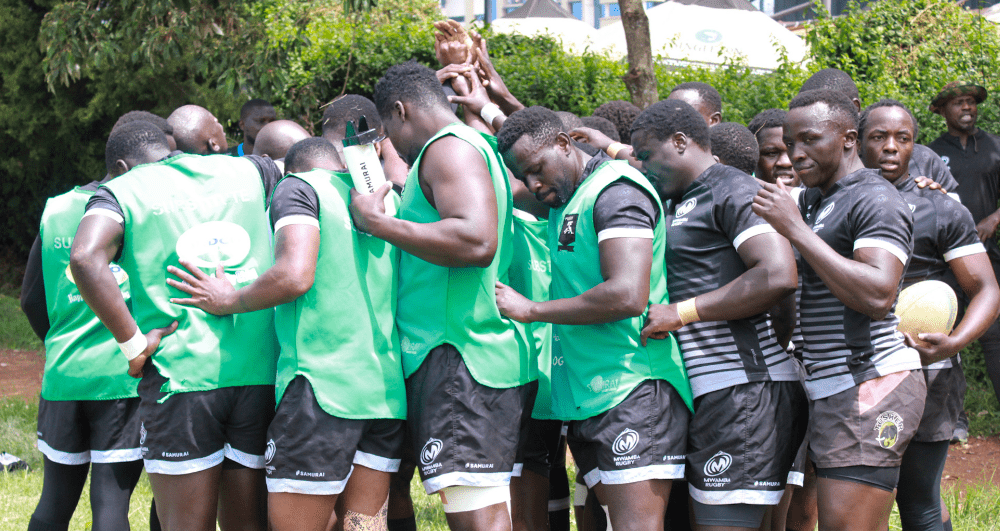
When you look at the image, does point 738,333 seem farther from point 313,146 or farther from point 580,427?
point 313,146

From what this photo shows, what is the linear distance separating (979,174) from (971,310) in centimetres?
319

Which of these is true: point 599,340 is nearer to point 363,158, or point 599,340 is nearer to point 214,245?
point 363,158

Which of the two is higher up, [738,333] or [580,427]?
[738,333]

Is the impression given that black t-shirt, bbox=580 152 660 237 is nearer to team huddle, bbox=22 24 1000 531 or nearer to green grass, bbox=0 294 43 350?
team huddle, bbox=22 24 1000 531

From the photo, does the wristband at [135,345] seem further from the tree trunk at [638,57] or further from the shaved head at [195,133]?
the tree trunk at [638,57]

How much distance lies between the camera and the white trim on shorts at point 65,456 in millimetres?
3811

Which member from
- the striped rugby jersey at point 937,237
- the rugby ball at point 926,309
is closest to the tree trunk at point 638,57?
the striped rugby jersey at point 937,237

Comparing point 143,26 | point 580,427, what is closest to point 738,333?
point 580,427

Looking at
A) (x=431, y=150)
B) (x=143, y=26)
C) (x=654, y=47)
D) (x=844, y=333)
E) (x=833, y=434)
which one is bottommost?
(x=654, y=47)

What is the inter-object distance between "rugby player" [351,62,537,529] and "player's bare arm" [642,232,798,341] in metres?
0.53

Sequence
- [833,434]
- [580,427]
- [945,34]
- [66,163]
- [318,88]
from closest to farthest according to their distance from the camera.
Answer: [833,434]
[580,427]
[945,34]
[318,88]
[66,163]

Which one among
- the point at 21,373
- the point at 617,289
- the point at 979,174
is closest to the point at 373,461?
the point at 617,289

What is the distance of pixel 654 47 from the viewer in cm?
1405

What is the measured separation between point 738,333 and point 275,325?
169cm
